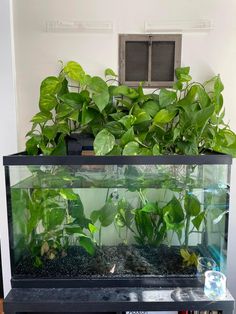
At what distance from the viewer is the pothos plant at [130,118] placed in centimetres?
107

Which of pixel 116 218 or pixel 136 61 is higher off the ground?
pixel 136 61

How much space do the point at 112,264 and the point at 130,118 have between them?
2.01ft

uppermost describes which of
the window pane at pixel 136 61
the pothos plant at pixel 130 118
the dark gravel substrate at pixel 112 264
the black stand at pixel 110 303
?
the window pane at pixel 136 61

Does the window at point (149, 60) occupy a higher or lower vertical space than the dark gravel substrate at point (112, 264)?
higher

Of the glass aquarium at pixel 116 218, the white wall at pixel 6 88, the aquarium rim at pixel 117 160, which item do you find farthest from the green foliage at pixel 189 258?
the white wall at pixel 6 88

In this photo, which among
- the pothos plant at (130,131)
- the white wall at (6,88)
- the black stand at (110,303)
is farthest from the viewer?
the white wall at (6,88)

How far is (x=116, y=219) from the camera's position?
1024 mm

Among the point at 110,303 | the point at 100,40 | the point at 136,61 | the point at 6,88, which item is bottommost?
the point at 110,303

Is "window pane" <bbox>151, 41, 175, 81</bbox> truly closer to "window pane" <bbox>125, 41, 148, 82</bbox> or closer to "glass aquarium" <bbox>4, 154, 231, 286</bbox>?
"window pane" <bbox>125, 41, 148, 82</bbox>

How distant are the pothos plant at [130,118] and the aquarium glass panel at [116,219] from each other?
13 cm

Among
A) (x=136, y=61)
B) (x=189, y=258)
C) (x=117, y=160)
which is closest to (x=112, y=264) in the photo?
(x=189, y=258)

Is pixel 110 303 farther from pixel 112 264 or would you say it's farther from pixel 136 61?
pixel 136 61

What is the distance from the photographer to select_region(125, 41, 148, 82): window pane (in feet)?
4.28

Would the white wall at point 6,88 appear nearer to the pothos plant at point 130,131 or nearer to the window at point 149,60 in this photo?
the pothos plant at point 130,131
